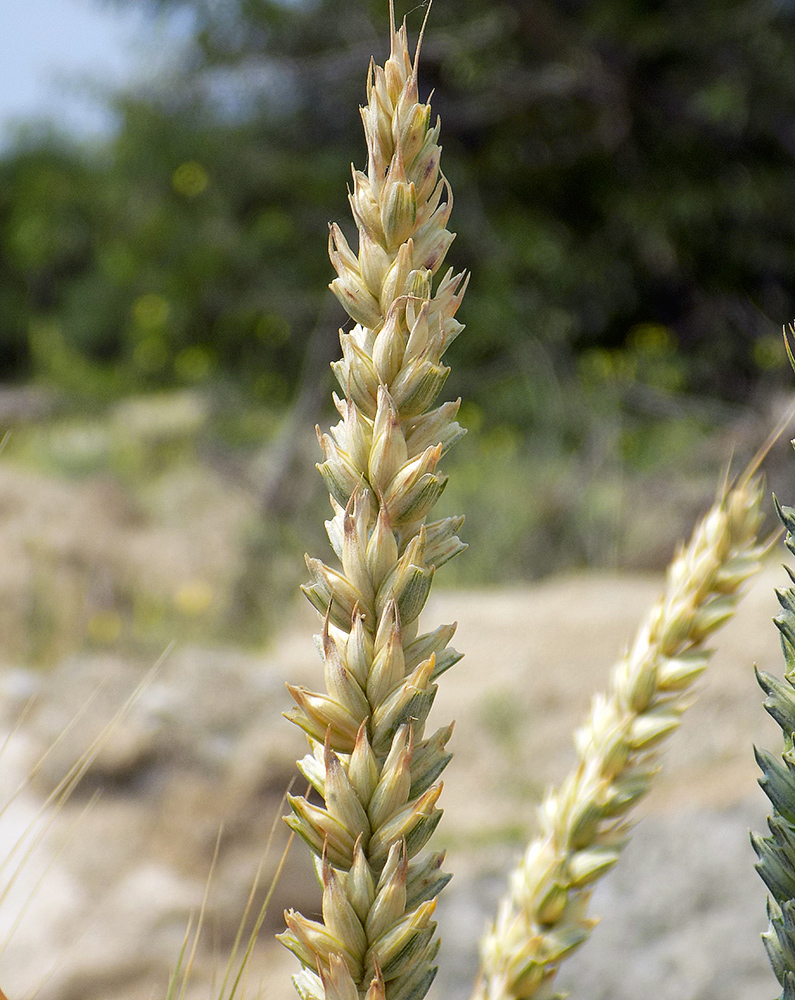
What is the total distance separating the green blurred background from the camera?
21.6 ft

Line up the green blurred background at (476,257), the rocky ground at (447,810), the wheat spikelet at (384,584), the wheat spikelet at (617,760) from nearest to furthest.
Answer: the wheat spikelet at (384,584) → the wheat spikelet at (617,760) → the rocky ground at (447,810) → the green blurred background at (476,257)

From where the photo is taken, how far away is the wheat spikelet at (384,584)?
0.36 meters

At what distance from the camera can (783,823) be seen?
0.39 meters

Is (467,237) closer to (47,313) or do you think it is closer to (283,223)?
(283,223)

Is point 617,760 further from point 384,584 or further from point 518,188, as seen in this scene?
point 518,188

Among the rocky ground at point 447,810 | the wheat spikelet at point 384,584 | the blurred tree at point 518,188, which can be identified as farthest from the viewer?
the blurred tree at point 518,188

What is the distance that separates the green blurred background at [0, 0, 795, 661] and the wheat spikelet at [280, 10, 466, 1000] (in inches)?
207

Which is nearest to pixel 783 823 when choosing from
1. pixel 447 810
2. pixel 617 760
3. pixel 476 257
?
pixel 617 760

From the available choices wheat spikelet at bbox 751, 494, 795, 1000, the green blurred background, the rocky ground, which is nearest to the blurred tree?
the green blurred background

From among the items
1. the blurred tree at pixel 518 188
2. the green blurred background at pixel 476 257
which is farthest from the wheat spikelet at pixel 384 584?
the blurred tree at pixel 518 188

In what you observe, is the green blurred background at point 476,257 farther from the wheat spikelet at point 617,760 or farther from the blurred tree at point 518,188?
the wheat spikelet at point 617,760

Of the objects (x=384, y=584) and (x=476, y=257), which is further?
(x=476, y=257)

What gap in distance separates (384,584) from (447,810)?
8.82 ft

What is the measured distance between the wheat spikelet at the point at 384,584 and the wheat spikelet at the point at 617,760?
0.22 meters
